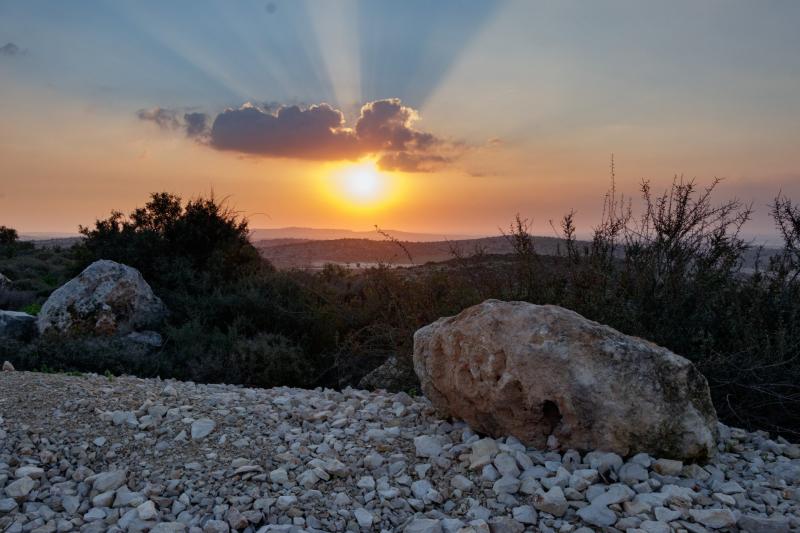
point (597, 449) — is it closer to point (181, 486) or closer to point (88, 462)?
point (181, 486)

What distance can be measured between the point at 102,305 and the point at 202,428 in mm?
5815

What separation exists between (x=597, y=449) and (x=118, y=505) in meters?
2.87

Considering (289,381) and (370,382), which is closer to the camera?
(370,382)

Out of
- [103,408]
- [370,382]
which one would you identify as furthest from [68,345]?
[370,382]

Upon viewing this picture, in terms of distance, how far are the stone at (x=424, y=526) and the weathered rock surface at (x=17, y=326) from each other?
7.80 m

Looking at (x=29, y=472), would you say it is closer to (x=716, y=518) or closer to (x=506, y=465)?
(x=506, y=465)

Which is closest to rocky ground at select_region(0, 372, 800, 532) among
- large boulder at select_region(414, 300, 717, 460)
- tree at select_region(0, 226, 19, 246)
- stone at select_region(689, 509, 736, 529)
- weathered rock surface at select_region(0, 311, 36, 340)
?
stone at select_region(689, 509, 736, 529)

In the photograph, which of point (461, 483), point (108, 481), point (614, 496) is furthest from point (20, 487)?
point (614, 496)

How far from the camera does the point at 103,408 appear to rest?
15.3 feet

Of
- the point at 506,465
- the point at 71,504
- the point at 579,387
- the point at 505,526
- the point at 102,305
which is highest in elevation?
the point at 579,387

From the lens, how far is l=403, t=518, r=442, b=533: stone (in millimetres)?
3049

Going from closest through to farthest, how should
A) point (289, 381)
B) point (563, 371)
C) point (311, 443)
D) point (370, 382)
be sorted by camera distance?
point (563, 371)
point (311, 443)
point (370, 382)
point (289, 381)

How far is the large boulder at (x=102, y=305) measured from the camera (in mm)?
8969

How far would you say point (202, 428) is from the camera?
4328 millimetres
